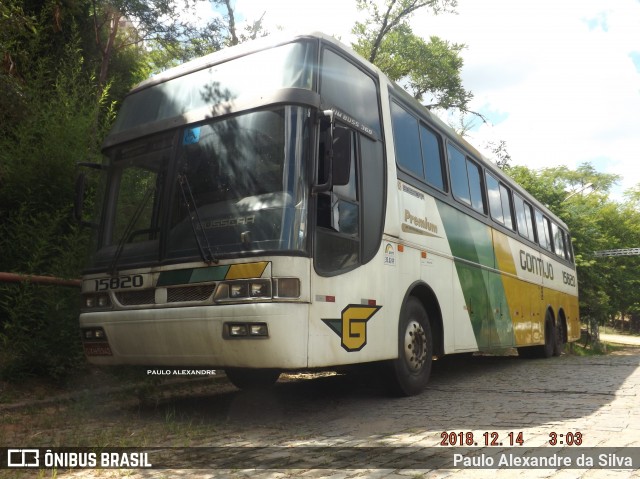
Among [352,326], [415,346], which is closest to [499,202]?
[415,346]

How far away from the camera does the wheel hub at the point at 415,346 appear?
6.66m

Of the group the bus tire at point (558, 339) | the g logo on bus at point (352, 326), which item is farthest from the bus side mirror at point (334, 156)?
the bus tire at point (558, 339)

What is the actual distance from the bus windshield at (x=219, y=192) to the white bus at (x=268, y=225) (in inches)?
0.5

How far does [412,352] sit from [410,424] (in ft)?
5.27

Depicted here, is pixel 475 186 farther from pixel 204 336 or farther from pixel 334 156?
pixel 204 336

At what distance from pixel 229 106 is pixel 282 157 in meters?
0.90

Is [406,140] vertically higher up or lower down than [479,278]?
higher up

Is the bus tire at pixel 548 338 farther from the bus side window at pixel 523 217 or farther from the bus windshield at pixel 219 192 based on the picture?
the bus windshield at pixel 219 192

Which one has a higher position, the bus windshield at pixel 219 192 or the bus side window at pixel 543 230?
the bus side window at pixel 543 230

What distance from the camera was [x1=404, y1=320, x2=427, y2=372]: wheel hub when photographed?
666 centimetres

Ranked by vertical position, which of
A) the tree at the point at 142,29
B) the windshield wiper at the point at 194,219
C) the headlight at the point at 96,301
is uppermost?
the tree at the point at 142,29

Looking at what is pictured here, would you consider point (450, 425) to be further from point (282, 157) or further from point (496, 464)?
point (282, 157)

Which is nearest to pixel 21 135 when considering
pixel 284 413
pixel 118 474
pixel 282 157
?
pixel 282 157

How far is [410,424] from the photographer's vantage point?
17.0 feet
